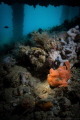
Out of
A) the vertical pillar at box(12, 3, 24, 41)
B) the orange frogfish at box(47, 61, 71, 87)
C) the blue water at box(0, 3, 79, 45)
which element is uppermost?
the blue water at box(0, 3, 79, 45)

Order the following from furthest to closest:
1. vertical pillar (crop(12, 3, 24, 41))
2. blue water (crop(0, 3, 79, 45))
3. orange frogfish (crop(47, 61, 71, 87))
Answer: blue water (crop(0, 3, 79, 45)), vertical pillar (crop(12, 3, 24, 41)), orange frogfish (crop(47, 61, 71, 87))

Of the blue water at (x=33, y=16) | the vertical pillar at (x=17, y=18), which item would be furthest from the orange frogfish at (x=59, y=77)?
the blue water at (x=33, y=16)

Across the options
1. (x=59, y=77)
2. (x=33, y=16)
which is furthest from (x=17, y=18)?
(x=33, y=16)

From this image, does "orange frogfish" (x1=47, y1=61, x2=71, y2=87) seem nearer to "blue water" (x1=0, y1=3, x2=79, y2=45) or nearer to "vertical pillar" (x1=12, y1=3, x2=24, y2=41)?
"vertical pillar" (x1=12, y1=3, x2=24, y2=41)

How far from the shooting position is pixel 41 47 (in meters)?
5.18

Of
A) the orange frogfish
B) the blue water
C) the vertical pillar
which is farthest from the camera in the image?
the blue water

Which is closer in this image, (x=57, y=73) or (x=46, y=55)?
(x=57, y=73)

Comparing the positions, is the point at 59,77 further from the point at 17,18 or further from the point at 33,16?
the point at 33,16

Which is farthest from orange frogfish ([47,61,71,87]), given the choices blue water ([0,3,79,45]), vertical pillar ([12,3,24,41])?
blue water ([0,3,79,45])

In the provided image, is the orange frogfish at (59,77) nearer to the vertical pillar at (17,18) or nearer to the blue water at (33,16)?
the vertical pillar at (17,18)

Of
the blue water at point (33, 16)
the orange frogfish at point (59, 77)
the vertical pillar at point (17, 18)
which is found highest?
the blue water at point (33, 16)

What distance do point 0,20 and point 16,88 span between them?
522 feet

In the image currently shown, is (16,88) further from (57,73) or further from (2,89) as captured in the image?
(57,73)

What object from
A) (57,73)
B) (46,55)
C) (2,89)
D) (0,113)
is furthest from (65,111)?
(2,89)
